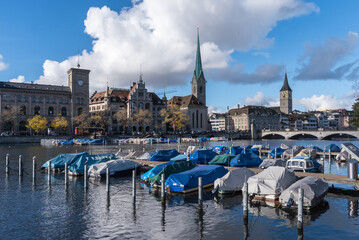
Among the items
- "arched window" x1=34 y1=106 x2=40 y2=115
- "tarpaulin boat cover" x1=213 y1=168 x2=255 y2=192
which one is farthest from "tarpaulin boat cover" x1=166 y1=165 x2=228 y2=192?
"arched window" x1=34 y1=106 x2=40 y2=115

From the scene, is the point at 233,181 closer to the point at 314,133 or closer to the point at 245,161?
the point at 245,161

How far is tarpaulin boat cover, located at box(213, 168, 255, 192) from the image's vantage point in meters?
28.5

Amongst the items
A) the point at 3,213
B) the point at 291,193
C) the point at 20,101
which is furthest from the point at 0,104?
the point at 291,193

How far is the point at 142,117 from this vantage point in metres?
138

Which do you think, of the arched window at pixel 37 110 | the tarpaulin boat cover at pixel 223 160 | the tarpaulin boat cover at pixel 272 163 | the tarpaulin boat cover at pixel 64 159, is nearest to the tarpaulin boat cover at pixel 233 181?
the tarpaulin boat cover at pixel 272 163

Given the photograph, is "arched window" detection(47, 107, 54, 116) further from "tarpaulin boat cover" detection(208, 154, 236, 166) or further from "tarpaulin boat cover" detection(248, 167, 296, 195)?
"tarpaulin boat cover" detection(248, 167, 296, 195)

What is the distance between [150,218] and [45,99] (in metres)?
117

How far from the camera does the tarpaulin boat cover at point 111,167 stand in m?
37.6

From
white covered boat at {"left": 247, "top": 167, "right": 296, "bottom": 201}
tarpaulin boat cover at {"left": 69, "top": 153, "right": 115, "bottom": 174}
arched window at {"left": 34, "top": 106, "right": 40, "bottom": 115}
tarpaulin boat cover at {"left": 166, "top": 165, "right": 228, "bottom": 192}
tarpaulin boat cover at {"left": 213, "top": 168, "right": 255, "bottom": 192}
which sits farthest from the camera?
arched window at {"left": 34, "top": 106, "right": 40, "bottom": 115}

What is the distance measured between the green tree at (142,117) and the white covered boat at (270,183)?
11131cm

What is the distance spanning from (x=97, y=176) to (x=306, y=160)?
80.1ft

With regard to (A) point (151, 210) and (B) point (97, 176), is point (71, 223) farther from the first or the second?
(B) point (97, 176)

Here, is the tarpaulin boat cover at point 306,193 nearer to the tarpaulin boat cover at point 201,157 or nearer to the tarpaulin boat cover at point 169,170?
the tarpaulin boat cover at point 169,170

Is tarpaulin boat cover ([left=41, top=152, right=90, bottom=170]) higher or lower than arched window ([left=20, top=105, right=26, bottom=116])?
lower
